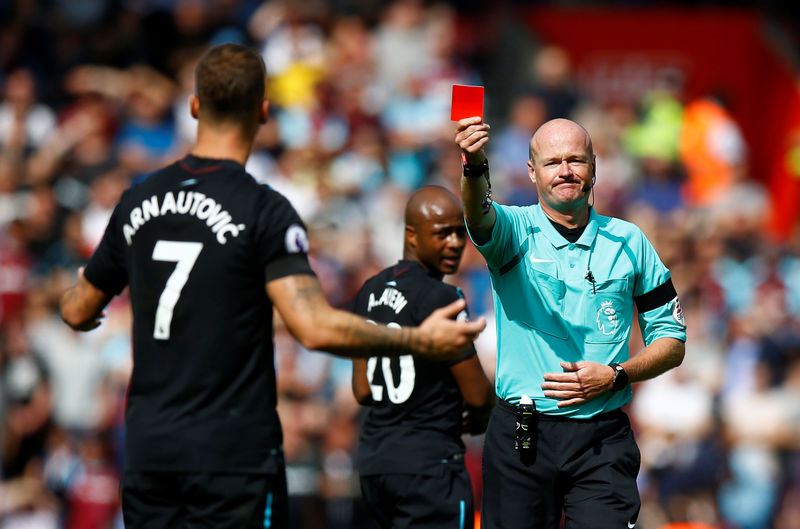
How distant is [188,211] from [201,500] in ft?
3.72

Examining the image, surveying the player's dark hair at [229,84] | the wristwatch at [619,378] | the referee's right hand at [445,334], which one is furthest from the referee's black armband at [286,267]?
the wristwatch at [619,378]

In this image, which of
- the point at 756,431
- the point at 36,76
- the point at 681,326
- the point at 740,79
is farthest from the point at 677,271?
the point at 36,76

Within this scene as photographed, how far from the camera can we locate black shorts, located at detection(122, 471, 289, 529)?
14.4 ft

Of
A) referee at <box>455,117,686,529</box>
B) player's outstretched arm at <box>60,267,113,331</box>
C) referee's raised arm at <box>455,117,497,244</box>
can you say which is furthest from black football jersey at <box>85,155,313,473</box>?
referee at <box>455,117,686,529</box>

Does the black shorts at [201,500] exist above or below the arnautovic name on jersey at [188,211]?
below

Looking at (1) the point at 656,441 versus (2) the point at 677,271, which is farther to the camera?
(2) the point at 677,271

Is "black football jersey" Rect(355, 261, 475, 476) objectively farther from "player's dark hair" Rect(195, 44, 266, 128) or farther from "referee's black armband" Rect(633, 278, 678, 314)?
"player's dark hair" Rect(195, 44, 266, 128)

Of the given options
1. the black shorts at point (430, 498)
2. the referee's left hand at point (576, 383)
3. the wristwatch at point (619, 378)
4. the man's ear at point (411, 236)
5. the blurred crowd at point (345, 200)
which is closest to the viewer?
the referee's left hand at point (576, 383)

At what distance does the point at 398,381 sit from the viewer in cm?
603

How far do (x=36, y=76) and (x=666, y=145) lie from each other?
8210mm

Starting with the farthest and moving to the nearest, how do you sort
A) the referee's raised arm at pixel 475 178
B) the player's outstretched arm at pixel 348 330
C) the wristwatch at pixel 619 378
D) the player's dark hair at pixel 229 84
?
the wristwatch at pixel 619 378 → the referee's raised arm at pixel 475 178 → the player's dark hair at pixel 229 84 → the player's outstretched arm at pixel 348 330

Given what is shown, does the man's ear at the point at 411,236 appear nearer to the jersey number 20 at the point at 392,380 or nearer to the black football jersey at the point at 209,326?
the jersey number 20 at the point at 392,380

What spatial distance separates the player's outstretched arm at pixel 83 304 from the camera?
486cm

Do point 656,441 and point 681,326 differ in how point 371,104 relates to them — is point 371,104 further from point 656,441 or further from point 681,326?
point 681,326
